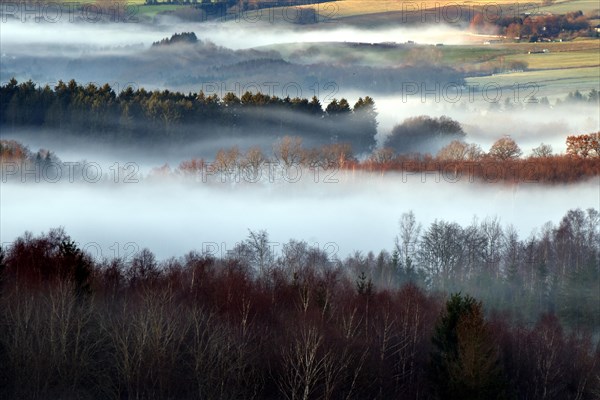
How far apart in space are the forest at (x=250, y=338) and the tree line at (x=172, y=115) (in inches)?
1405

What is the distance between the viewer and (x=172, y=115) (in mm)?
90188

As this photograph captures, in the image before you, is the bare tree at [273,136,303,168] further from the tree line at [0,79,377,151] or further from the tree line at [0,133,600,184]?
the tree line at [0,79,377,151]

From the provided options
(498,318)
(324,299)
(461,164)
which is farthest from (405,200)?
(324,299)

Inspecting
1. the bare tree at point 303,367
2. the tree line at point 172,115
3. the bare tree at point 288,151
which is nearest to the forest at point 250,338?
the bare tree at point 303,367

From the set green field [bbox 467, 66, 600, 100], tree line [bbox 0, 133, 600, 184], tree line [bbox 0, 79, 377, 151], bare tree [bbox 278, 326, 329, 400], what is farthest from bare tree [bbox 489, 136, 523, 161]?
bare tree [bbox 278, 326, 329, 400]

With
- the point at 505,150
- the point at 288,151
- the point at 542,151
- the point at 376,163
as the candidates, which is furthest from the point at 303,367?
the point at 376,163

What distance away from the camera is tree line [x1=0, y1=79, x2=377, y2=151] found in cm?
8656

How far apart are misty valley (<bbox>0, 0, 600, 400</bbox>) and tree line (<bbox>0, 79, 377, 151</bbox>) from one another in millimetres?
233

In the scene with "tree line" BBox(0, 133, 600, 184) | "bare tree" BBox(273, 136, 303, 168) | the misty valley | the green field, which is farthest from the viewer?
the green field

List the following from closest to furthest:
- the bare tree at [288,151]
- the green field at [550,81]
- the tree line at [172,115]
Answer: the tree line at [172,115] < the bare tree at [288,151] < the green field at [550,81]

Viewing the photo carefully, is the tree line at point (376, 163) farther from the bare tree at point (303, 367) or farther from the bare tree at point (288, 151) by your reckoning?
the bare tree at point (303, 367)

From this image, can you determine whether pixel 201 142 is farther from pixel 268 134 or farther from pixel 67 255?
pixel 67 255

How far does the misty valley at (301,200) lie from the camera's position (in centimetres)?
3419

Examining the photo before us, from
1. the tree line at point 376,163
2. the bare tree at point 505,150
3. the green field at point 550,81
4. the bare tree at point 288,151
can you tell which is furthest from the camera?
the green field at point 550,81
